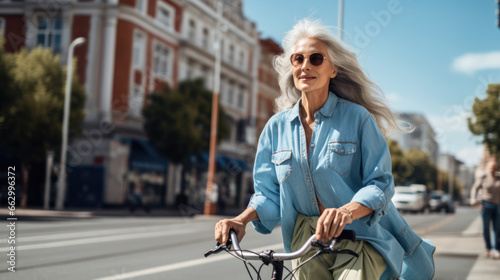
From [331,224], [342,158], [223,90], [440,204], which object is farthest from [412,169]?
[331,224]

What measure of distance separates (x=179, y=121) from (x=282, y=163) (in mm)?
26980

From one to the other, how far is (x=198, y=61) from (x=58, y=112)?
1291cm

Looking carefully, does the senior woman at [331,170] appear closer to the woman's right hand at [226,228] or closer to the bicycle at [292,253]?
the woman's right hand at [226,228]

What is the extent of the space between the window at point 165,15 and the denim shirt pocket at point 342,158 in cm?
3270

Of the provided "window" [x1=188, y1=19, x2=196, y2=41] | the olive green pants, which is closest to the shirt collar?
the olive green pants

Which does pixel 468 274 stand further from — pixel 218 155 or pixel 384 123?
pixel 218 155

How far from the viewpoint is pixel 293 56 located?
8.11 ft

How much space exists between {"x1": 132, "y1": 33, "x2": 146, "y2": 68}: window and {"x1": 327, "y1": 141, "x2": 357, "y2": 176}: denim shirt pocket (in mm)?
30499

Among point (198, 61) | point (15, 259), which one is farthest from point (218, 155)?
point (15, 259)

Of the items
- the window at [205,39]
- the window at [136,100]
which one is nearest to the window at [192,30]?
the window at [205,39]

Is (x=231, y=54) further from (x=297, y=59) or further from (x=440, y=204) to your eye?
(x=297, y=59)

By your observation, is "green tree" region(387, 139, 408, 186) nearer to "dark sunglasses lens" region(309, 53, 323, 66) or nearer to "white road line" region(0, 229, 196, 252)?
"white road line" region(0, 229, 196, 252)

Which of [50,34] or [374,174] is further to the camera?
[50,34]

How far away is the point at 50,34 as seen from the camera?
102 ft
